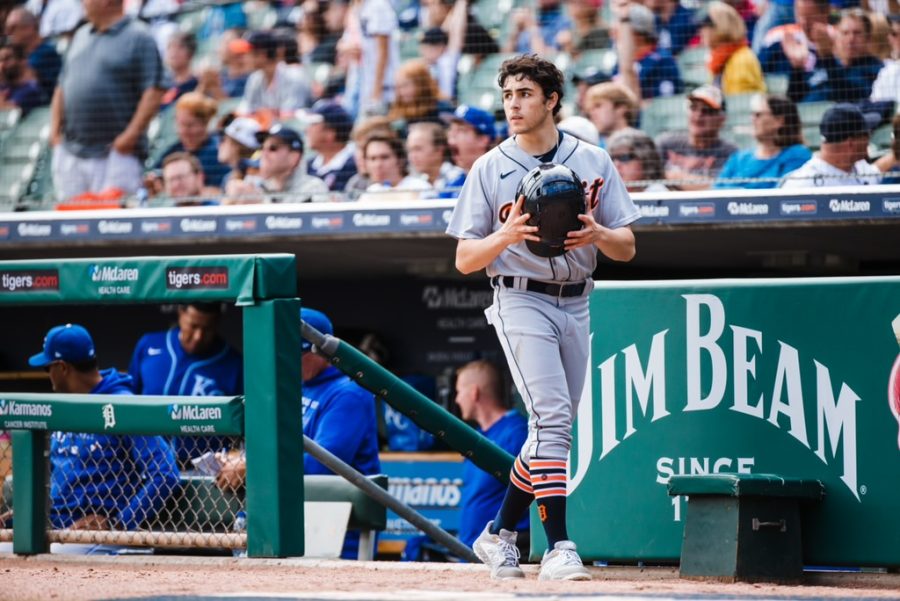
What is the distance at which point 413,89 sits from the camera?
379 inches

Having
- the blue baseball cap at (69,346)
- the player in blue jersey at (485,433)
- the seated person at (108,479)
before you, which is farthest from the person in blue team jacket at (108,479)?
the player in blue jersey at (485,433)

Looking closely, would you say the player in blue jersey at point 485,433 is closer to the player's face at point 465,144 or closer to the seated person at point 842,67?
the player's face at point 465,144

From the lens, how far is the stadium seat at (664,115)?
8930 millimetres

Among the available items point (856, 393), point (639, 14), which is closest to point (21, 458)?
point (856, 393)

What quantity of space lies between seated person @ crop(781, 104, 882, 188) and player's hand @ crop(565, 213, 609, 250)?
13.7 feet

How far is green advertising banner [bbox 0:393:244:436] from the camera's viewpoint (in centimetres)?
454

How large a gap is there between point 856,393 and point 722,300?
53cm

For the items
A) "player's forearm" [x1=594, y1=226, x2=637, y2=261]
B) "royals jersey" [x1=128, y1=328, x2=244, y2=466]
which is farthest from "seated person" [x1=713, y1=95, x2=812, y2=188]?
"player's forearm" [x1=594, y1=226, x2=637, y2=261]

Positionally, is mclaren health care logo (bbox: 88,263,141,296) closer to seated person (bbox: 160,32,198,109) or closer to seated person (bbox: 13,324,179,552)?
seated person (bbox: 13,324,179,552)

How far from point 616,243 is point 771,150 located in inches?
178

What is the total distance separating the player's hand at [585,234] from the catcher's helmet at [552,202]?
0.02 meters

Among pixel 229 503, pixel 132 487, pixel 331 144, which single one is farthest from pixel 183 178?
pixel 229 503

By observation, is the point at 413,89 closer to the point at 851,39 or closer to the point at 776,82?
the point at 776,82

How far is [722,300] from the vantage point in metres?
4.59
